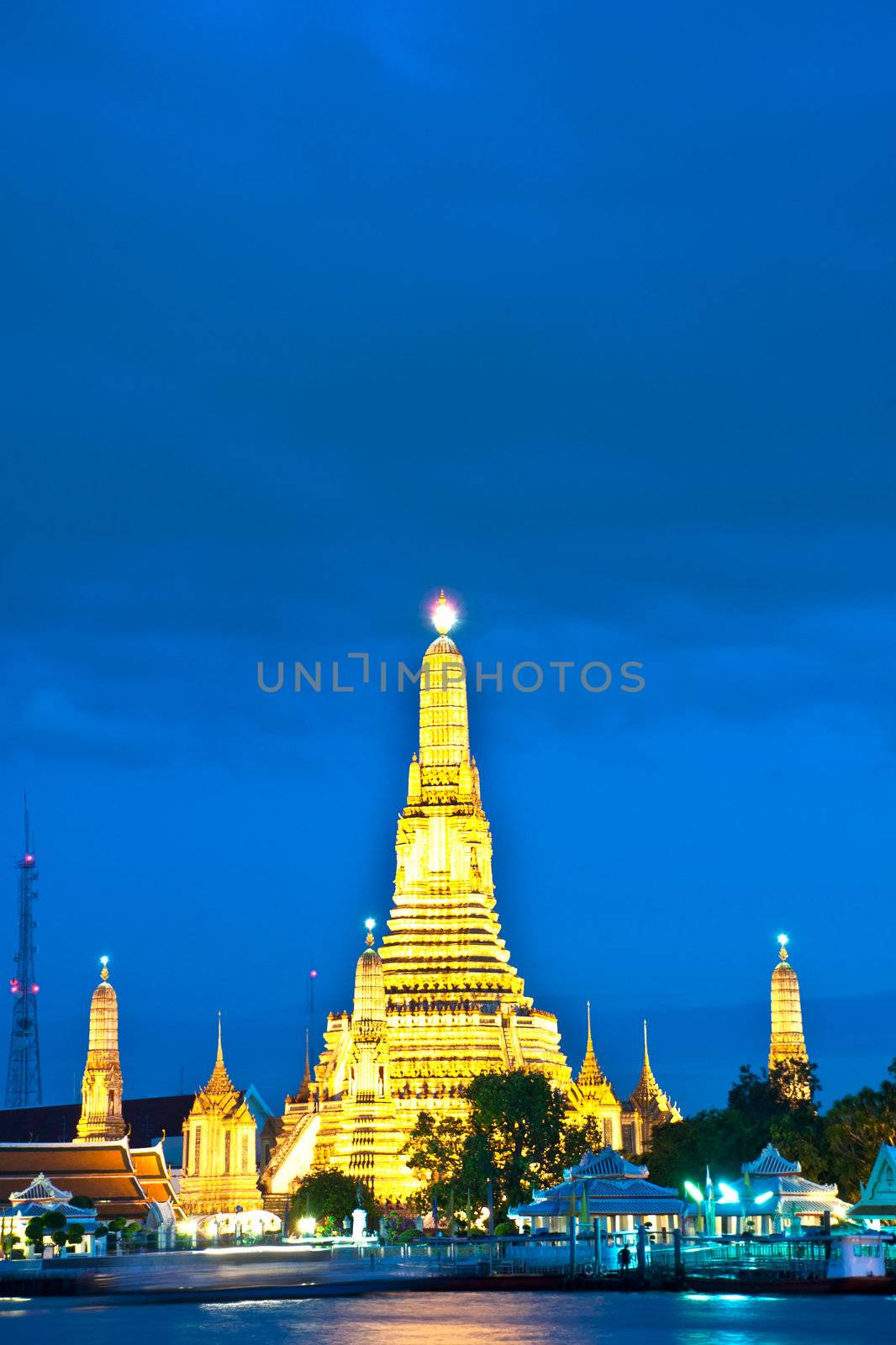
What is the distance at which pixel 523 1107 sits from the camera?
10156 centimetres

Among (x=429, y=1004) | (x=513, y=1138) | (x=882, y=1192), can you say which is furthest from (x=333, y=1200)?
(x=882, y=1192)

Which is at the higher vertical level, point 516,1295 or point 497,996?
point 497,996

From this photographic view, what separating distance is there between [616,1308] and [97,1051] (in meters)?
65.8

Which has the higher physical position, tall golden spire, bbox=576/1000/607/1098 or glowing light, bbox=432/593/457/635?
glowing light, bbox=432/593/457/635

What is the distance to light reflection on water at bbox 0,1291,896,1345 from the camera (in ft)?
192

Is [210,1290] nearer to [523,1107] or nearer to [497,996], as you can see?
[523,1107]

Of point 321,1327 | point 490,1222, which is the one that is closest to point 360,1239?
point 490,1222

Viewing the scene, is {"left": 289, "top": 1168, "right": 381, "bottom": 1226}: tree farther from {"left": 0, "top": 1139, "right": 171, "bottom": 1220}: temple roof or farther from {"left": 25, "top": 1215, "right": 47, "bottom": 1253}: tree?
{"left": 25, "top": 1215, "right": 47, "bottom": 1253}: tree

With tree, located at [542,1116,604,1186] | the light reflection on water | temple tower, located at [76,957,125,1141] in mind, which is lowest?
the light reflection on water

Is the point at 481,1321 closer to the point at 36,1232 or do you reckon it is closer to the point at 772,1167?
the point at 772,1167

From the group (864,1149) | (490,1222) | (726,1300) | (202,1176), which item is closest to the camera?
(726,1300)

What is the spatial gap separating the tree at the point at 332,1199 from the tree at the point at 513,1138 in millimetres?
8985

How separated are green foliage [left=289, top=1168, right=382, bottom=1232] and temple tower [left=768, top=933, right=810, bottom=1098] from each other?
848 inches

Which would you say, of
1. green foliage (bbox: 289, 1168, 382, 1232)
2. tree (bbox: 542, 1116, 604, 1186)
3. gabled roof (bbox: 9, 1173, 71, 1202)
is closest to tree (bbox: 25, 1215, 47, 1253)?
gabled roof (bbox: 9, 1173, 71, 1202)
